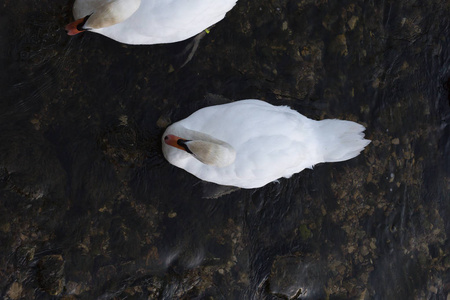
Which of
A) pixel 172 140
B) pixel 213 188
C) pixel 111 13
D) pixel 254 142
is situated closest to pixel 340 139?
pixel 254 142

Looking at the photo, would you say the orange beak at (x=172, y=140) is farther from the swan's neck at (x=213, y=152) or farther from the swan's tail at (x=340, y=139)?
the swan's tail at (x=340, y=139)

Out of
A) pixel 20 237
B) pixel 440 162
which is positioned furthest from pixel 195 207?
pixel 440 162

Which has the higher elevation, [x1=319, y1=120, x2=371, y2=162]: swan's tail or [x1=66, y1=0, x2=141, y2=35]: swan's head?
[x1=66, y1=0, x2=141, y2=35]: swan's head

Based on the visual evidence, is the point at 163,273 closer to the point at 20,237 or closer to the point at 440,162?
the point at 20,237

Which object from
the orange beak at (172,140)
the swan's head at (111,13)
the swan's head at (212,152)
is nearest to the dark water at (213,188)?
the orange beak at (172,140)

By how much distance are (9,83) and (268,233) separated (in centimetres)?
339

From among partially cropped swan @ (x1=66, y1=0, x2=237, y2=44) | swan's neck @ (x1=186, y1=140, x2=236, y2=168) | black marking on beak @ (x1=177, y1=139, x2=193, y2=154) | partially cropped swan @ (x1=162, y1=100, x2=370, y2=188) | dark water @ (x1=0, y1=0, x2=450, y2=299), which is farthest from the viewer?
dark water @ (x1=0, y1=0, x2=450, y2=299)

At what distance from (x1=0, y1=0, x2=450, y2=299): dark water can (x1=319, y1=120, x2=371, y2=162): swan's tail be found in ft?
3.16

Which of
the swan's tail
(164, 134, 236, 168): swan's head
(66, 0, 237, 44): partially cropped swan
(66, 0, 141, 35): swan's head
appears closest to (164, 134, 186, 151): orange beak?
(164, 134, 236, 168): swan's head

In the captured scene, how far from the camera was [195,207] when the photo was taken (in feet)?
17.5

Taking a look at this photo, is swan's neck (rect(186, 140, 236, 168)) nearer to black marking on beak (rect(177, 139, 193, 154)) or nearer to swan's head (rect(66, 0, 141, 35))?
black marking on beak (rect(177, 139, 193, 154))

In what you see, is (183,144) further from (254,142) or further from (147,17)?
(147,17)

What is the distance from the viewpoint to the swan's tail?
4.69m

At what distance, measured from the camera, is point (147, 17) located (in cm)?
427
